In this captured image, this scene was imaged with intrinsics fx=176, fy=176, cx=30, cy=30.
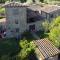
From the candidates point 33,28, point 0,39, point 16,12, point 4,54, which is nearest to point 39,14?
point 33,28

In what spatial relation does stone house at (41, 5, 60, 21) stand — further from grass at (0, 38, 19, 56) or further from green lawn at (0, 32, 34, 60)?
grass at (0, 38, 19, 56)

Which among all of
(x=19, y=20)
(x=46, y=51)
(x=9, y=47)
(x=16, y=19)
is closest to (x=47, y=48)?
(x=46, y=51)

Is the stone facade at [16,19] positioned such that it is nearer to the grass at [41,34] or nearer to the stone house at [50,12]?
the grass at [41,34]

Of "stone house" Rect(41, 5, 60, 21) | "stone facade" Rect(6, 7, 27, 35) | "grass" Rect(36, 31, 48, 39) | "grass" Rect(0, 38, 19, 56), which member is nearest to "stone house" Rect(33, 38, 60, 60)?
"grass" Rect(0, 38, 19, 56)

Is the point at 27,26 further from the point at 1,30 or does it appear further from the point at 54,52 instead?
the point at 54,52

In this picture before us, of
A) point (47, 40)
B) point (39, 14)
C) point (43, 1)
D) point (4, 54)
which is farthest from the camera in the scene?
point (43, 1)

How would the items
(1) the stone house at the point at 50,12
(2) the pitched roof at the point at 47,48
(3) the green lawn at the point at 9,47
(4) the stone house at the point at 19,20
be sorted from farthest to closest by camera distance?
(1) the stone house at the point at 50,12 → (4) the stone house at the point at 19,20 → (3) the green lawn at the point at 9,47 → (2) the pitched roof at the point at 47,48

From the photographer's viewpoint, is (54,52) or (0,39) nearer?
(54,52)

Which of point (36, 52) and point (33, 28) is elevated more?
point (36, 52)

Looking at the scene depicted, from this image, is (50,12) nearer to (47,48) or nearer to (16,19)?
(16,19)

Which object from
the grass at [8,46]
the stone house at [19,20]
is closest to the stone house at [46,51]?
the grass at [8,46]
